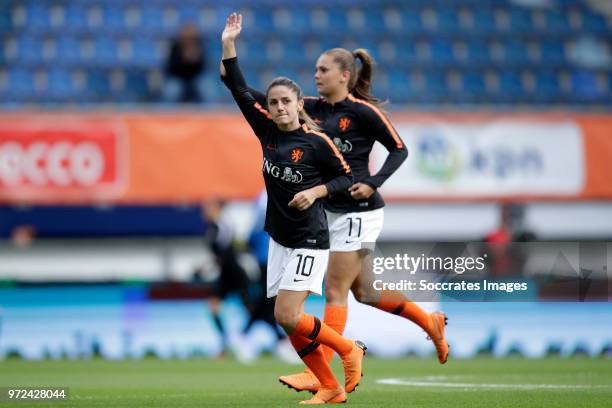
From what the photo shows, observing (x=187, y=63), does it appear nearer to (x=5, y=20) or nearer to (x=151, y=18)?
(x=151, y=18)

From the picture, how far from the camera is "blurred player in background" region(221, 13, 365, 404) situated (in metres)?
6.82

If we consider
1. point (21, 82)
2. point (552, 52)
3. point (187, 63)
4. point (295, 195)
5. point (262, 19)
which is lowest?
point (295, 195)

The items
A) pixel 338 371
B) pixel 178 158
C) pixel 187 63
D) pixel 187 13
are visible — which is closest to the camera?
pixel 338 371

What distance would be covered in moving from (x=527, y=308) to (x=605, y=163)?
325 cm

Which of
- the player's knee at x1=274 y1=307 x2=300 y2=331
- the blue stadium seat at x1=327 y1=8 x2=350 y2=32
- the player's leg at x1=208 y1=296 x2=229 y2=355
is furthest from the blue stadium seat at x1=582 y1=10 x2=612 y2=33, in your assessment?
the player's knee at x1=274 y1=307 x2=300 y2=331

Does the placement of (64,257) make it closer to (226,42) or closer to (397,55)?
(397,55)

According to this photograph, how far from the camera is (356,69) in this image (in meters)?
8.03

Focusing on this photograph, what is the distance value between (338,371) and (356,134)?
3392mm

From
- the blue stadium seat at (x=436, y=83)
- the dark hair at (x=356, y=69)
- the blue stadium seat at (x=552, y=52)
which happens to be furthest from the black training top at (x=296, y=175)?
the blue stadium seat at (x=552, y=52)

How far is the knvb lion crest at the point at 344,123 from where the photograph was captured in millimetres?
7824

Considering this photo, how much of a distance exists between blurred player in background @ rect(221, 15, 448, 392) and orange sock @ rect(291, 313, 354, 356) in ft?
1.60

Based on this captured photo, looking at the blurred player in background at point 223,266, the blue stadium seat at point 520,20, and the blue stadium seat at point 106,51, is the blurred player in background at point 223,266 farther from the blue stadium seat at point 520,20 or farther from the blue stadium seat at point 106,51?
the blue stadium seat at point 520,20
